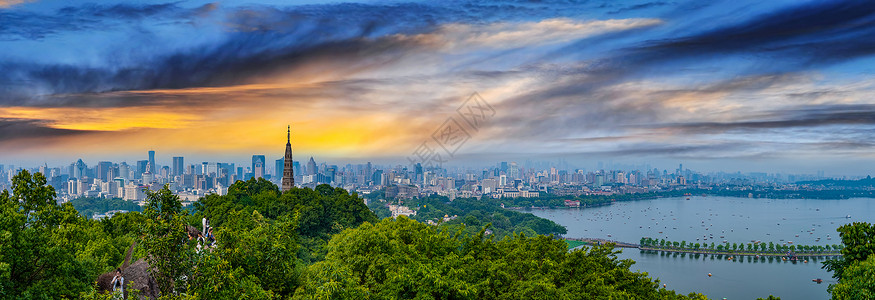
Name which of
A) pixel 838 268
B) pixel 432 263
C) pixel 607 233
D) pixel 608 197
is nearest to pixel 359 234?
pixel 432 263

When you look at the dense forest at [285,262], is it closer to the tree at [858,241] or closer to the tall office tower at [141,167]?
the tree at [858,241]

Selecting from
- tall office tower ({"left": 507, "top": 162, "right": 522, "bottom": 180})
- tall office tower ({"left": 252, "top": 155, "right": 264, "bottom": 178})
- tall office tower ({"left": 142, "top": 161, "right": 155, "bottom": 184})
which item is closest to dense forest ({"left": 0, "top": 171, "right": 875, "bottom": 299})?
tall office tower ({"left": 142, "top": 161, "right": 155, "bottom": 184})

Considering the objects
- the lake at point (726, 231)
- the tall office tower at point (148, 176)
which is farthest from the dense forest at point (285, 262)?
the tall office tower at point (148, 176)

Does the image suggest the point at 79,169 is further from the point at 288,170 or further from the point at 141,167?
the point at 288,170

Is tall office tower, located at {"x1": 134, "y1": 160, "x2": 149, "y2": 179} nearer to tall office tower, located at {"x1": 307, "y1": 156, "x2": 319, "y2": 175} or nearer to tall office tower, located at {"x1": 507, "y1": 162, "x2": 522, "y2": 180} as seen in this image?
tall office tower, located at {"x1": 307, "y1": 156, "x2": 319, "y2": 175}

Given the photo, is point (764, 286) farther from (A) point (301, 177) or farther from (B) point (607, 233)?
(A) point (301, 177)

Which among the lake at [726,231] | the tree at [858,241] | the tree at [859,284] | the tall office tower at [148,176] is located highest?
the tall office tower at [148,176]
